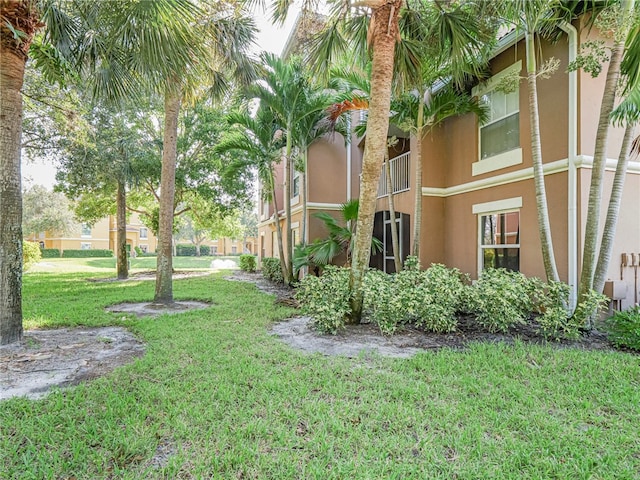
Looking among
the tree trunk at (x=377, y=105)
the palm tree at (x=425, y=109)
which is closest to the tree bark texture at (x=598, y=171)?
the palm tree at (x=425, y=109)

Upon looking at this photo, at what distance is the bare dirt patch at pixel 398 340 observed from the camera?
17.4 ft

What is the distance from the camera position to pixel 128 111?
14578 millimetres

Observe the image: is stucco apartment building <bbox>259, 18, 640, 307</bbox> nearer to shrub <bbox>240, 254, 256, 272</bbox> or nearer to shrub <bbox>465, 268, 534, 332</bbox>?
shrub <bbox>465, 268, 534, 332</bbox>

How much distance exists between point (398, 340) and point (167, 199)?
663 cm

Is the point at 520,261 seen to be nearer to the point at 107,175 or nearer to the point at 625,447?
the point at 625,447

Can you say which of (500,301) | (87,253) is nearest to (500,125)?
(500,301)

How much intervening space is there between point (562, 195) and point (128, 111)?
15.8 m

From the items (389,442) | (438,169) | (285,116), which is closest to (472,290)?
(389,442)

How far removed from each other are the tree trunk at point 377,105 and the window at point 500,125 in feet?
11.7

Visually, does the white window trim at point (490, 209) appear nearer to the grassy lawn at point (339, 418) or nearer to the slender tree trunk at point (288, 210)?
the grassy lawn at point (339, 418)

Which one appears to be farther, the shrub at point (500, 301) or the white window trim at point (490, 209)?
the white window trim at point (490, 209)

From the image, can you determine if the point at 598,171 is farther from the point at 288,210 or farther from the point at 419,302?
the point at 288,210

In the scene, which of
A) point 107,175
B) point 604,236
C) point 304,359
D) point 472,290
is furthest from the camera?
point 107,175

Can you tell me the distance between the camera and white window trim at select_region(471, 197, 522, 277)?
770 cm
